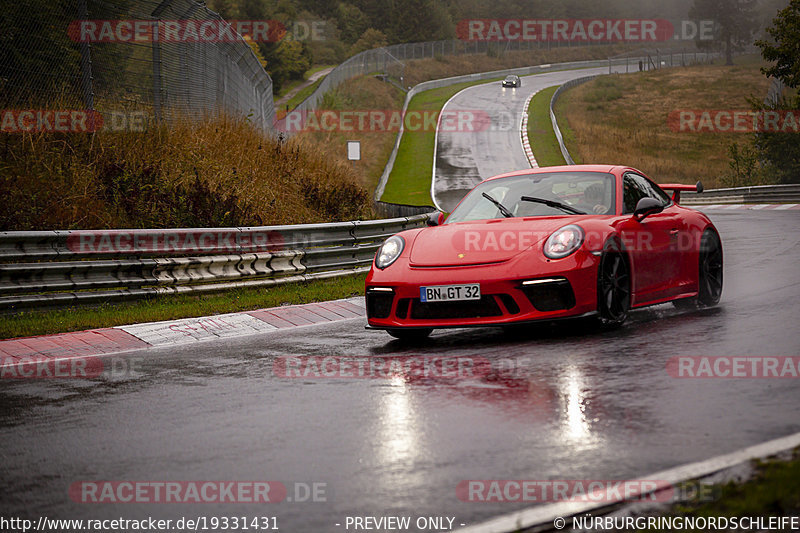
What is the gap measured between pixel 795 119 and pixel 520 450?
37127 mm

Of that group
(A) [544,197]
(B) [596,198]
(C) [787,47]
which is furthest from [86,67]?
(C) [787,47]

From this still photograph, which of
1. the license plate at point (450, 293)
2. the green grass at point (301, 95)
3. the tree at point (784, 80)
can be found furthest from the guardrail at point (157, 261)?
the green grass at point (301, 95)

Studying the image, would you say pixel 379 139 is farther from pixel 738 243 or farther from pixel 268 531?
pixel 268 531

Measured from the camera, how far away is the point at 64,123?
13766 mm

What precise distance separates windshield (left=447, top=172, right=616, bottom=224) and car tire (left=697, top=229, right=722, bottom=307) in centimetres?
130

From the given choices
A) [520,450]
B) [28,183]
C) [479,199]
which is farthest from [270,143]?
[520,450]

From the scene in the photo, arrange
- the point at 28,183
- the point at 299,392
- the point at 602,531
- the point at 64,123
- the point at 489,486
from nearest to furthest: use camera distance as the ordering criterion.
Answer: the point at 602,531 → the point at 489,486 → the point at 299,392 → the point at 28,183 → the point at 64,123

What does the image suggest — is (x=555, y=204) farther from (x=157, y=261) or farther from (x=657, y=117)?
(x=657, y=117)

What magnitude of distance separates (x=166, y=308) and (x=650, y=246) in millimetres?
5276

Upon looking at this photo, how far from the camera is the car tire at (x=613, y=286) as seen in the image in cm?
743

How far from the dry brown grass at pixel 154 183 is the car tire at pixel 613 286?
7221 mm

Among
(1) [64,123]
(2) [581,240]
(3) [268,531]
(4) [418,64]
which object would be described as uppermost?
(4) [418,64]

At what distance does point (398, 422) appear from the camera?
16.5ft

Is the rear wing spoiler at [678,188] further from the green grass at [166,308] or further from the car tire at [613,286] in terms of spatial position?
the green grass at [166,308]
